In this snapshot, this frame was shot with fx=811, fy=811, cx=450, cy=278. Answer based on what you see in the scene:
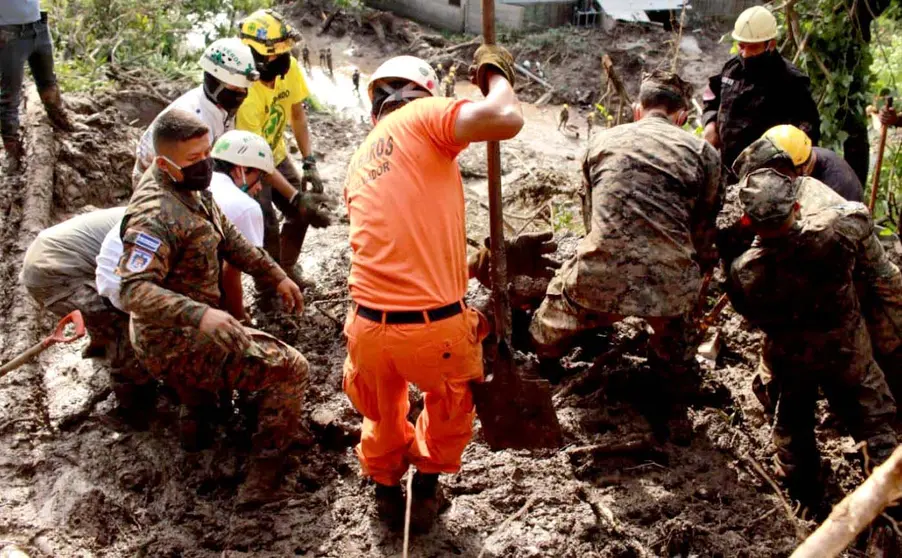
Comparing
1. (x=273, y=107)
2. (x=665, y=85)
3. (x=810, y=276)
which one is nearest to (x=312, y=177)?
(x=273, y=107)

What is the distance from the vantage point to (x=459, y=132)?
10.3 feet

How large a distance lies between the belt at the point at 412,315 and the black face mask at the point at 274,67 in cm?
262

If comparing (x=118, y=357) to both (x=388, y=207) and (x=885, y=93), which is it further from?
(x=885, y=93)

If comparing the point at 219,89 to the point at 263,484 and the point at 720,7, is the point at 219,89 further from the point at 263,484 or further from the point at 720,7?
the point at 720,7

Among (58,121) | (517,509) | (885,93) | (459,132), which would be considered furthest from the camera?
(885,93)

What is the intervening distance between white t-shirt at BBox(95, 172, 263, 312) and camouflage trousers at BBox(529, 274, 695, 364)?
1.64 metres

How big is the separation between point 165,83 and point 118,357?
5090 millimetres

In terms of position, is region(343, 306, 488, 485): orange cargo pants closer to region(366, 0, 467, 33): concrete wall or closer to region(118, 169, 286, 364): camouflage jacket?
region(118, 169, 286, 364): camouflage jacket

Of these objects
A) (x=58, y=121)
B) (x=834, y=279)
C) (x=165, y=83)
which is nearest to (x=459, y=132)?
(x=834, y=279)

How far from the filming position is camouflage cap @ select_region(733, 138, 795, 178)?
161 inches

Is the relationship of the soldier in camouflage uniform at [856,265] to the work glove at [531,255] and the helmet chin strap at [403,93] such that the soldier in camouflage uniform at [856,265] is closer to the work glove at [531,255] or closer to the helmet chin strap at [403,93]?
the work glove at [531,255]

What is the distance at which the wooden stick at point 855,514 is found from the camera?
1759 mm

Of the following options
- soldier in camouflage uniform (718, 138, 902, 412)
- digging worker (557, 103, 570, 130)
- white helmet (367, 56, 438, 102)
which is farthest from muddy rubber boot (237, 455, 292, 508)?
digging worker (557, 103, 570, 130)

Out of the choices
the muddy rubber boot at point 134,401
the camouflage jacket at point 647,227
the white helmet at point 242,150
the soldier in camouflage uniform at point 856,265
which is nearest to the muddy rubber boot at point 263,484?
the muddy rubber boot at point 134,401
